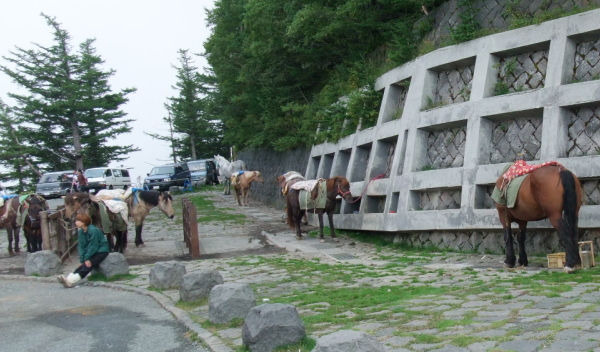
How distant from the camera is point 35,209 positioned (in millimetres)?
17375

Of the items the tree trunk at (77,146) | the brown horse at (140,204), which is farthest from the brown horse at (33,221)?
the tree trunk at (77,146)

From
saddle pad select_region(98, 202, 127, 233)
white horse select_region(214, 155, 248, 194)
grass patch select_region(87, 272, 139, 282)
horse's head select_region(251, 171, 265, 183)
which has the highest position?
white horse select_region(214, 155, 248, 194)

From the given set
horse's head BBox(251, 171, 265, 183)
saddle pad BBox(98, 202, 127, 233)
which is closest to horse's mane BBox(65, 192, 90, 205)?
saddle pad BBox(98, 202, 127, 233)

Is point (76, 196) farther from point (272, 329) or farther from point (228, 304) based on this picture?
point (272, 329)

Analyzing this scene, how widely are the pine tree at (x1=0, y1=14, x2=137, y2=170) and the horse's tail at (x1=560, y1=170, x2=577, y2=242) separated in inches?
1971

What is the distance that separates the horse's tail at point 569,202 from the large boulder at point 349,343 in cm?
574

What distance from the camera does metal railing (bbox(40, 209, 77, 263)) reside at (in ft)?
49.2

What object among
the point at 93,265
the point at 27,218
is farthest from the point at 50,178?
the point at 93,265

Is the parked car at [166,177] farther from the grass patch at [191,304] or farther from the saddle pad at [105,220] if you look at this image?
the grass patch at [191,304]

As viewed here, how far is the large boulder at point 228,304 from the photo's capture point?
25.8 ft

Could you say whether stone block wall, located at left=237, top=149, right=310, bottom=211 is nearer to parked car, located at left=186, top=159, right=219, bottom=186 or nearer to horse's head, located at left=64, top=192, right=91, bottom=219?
horse's head, located at left=64, top=192, right=91, bottom=219

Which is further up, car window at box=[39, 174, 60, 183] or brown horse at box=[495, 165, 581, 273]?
car window at box=[39, 174, 60, 183]

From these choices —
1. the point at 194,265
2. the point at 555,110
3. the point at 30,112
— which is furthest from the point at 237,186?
the point at 30,112

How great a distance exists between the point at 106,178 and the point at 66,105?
13020mm
